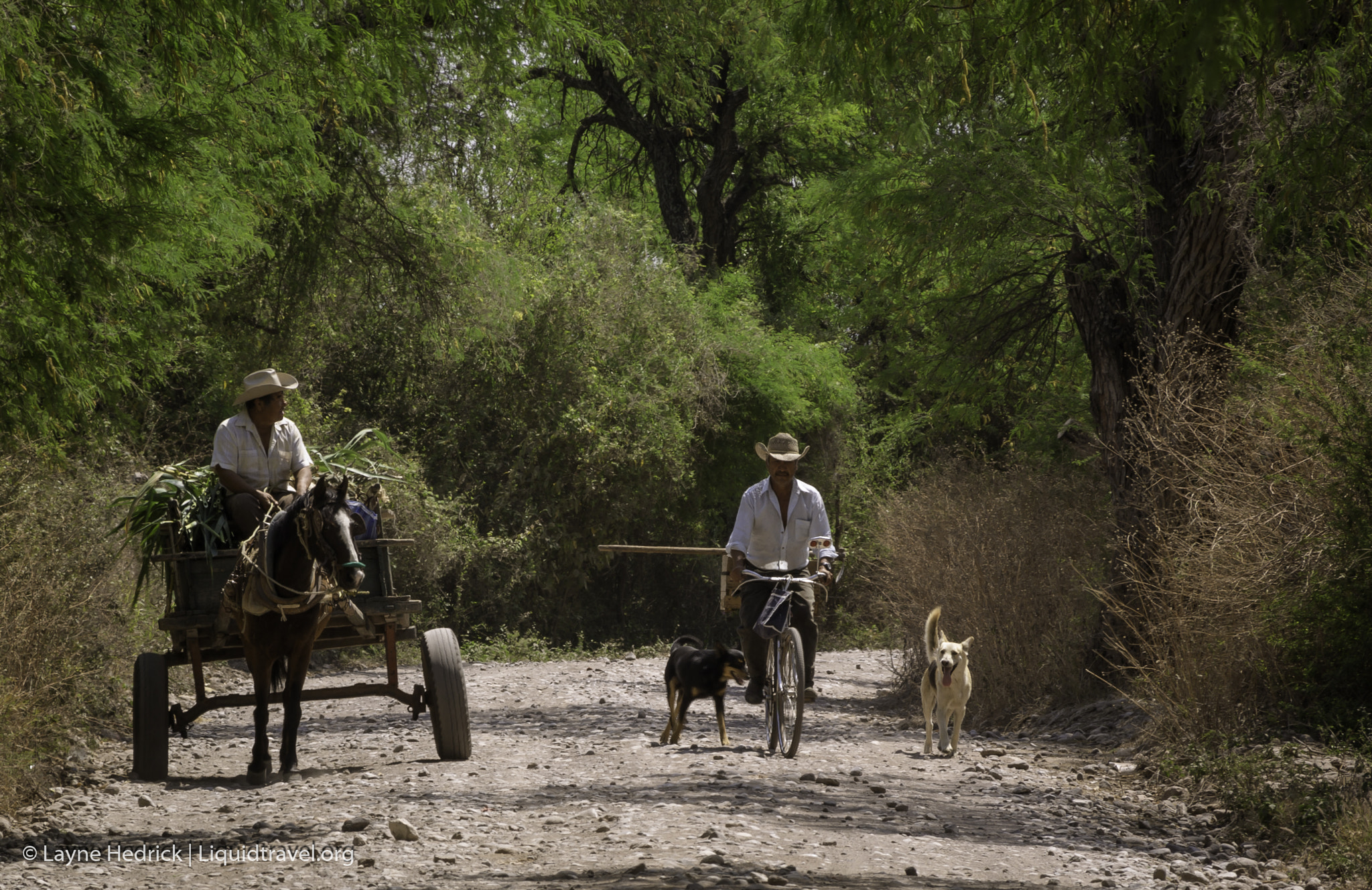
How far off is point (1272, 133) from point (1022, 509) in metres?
7.44

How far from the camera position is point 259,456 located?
9.39m

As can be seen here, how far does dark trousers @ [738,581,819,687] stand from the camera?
34.1 feet

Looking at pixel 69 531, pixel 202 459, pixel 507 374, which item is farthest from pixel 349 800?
pixel 507 374

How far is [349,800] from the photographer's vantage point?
814 centimetres

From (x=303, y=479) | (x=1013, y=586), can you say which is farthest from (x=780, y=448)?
(x=1013, y=586)

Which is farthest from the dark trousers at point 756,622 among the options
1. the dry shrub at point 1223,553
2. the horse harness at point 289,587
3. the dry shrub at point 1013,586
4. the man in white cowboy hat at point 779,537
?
the dry shrub at point 1013,586

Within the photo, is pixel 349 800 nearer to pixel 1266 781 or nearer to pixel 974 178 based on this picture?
pixel 1266 781

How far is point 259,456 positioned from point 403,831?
3.47m

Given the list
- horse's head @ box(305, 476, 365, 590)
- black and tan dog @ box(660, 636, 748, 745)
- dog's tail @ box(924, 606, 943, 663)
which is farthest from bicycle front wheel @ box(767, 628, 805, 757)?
horse's head @ box(305, 476, 365, 590)

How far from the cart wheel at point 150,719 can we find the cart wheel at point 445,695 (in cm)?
A: 183

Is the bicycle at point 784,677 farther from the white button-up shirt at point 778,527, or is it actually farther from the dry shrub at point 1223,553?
the dry shrub at point 1223,553

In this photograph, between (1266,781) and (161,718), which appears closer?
(1266,781)

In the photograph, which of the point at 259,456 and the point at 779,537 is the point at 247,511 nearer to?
the point at 259,456

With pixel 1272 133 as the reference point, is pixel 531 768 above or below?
below
